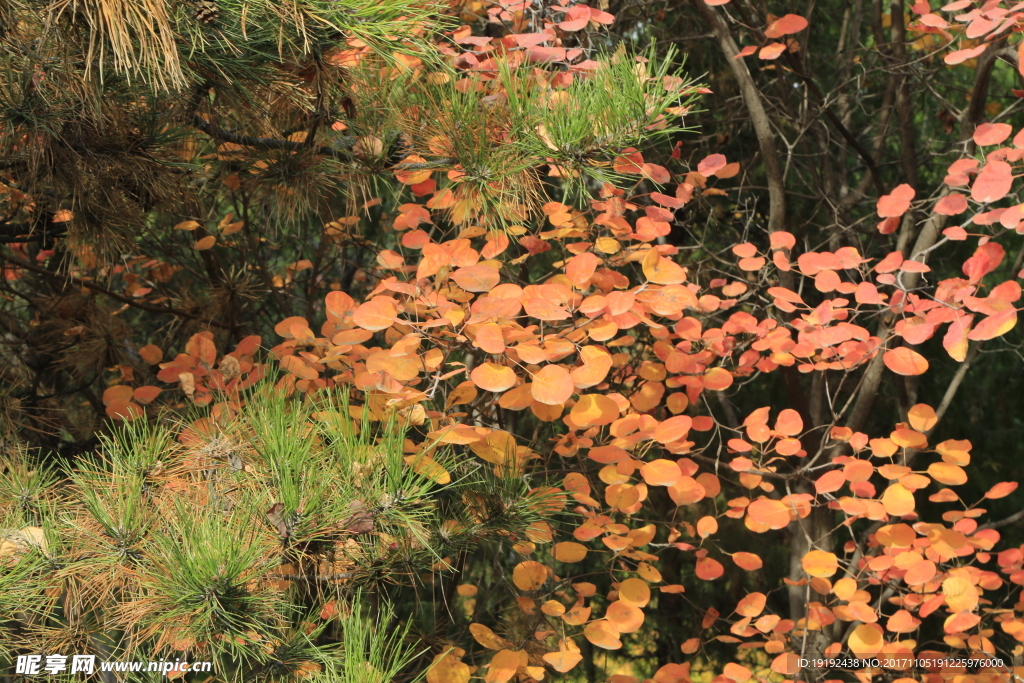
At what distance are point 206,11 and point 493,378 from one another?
28.6 inches

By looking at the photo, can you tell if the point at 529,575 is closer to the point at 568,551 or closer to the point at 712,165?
the point at 568,551

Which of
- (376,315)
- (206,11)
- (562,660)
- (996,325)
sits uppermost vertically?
(206,11)

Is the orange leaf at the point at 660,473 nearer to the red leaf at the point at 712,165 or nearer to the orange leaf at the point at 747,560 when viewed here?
the orange leaf at the point at 747,560

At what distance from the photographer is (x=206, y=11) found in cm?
122

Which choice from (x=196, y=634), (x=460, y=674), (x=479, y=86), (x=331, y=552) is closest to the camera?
(x=196, y=634)

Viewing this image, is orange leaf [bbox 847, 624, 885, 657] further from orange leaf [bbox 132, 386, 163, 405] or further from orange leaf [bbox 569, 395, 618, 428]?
orange leaf [bbox 132, 386, 163, 405]

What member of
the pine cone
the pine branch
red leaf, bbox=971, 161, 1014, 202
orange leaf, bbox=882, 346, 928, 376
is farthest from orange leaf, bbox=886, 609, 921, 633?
the pine cone

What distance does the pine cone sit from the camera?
1204 mm

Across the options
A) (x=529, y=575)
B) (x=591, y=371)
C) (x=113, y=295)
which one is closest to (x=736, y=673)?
(x=529, y=575)

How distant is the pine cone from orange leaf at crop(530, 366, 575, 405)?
0.76m

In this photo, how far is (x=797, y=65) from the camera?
7.59ft

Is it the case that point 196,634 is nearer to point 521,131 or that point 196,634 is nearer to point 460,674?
point 460,674

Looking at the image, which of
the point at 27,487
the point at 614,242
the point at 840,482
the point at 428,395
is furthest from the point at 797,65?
the point at 27,487

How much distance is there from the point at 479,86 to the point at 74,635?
1.15 meters
